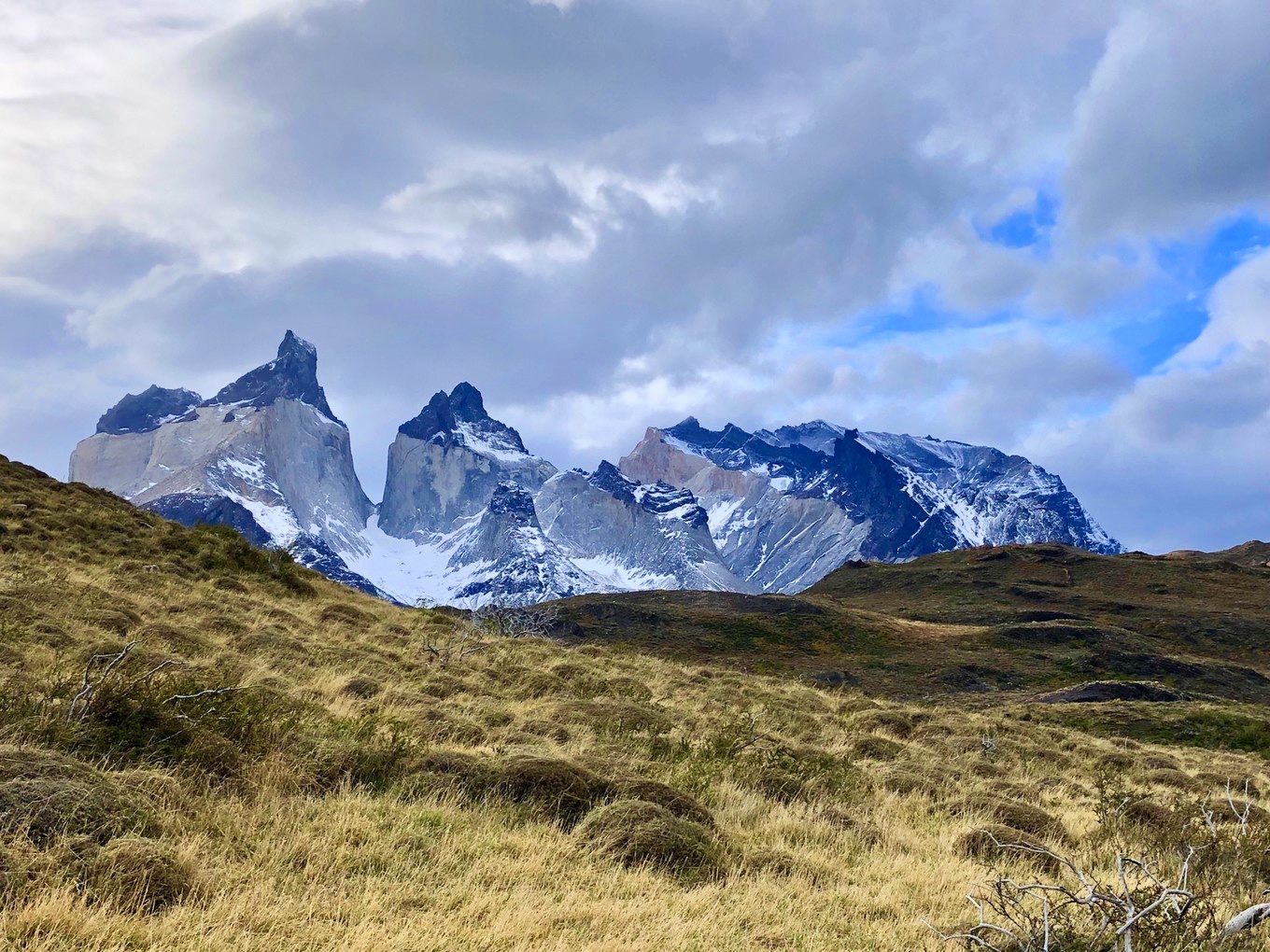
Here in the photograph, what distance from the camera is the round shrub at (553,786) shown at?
8523mm

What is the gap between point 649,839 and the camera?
766 cm

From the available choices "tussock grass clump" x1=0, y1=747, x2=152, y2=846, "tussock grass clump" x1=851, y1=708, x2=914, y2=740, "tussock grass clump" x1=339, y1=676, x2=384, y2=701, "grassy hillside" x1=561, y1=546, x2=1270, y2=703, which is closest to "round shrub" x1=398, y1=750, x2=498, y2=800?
"tussock grass clump" x1=0, y1=747, x2=152, y2=846

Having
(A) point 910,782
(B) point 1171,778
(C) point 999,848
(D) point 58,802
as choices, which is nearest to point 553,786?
(D) point 58,802

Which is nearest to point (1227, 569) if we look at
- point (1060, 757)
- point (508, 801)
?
point (1060, 757)

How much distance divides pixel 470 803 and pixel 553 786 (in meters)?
0.94

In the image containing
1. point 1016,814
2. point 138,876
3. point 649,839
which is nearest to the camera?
point 138,876

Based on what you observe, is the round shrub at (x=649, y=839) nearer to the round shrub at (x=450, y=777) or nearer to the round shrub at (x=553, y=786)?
the round shrub at (x=553, y=786)

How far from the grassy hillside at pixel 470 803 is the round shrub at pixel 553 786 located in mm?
31

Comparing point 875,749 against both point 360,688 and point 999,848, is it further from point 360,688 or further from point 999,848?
point 360,688

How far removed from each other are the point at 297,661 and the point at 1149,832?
558 inches

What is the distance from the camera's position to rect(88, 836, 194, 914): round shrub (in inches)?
208

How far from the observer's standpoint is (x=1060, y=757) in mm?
19219

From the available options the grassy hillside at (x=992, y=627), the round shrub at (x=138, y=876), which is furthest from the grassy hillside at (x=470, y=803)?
the grassy hillside at (x=992, y=627)

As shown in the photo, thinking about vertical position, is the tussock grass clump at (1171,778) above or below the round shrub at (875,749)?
below
